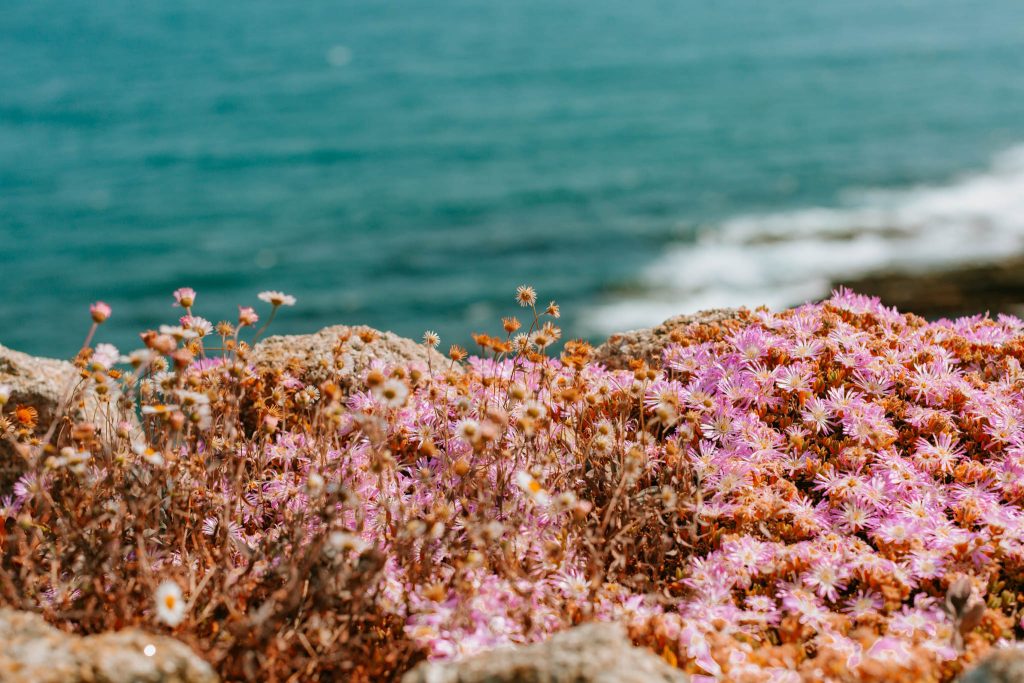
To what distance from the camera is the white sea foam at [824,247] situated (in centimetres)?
1555

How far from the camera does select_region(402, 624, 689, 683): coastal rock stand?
2.35 meters

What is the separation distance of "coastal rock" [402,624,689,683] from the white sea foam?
40.6ft

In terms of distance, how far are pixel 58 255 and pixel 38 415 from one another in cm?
1893

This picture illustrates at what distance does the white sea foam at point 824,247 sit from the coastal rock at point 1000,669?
1219cm

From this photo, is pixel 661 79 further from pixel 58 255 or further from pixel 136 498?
pixel 136 498

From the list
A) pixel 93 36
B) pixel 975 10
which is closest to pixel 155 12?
pixel 93 36

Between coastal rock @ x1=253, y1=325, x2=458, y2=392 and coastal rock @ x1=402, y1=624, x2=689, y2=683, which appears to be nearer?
coastal rock @ x1=402, y1=624, x2=689, y2=683

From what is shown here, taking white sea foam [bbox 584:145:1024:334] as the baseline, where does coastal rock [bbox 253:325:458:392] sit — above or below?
below

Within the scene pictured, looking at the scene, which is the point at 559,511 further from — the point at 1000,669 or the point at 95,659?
the point at 95,659

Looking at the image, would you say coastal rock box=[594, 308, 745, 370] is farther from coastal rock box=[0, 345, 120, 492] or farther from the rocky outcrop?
the rocky outcrop

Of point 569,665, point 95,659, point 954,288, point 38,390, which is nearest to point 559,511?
point 569,665

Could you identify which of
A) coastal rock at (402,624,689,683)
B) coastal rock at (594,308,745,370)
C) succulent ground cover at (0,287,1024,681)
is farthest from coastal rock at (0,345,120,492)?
coastal rock at (402,624,689,683)

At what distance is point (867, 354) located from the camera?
4.51 m

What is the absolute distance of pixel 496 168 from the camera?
81.2 ft
